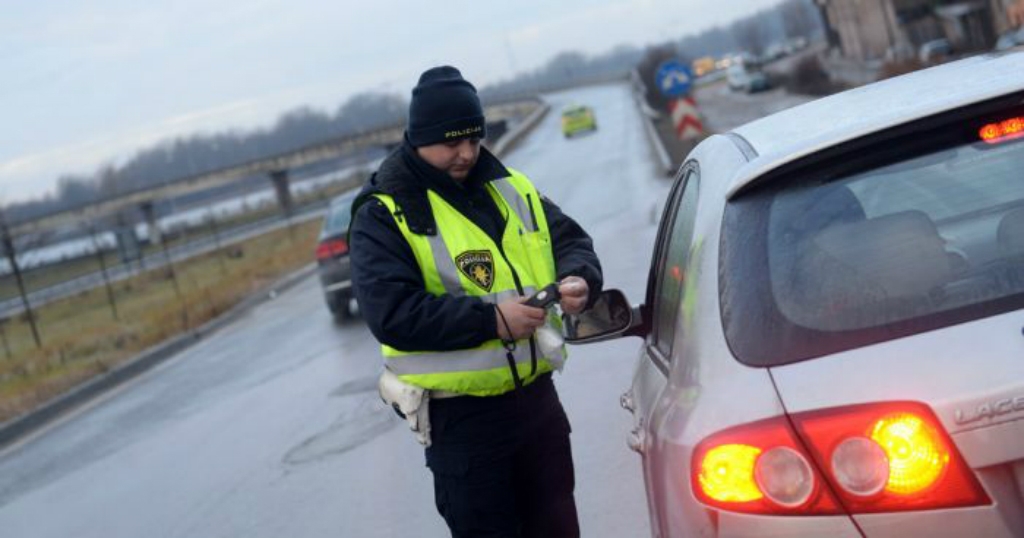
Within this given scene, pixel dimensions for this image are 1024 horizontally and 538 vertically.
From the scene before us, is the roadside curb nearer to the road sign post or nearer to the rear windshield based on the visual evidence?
the road sign post

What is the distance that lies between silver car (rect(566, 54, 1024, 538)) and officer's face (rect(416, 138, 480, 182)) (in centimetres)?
75

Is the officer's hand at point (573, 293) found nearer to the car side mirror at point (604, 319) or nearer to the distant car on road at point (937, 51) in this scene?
the car side mirror at point (604, 319)

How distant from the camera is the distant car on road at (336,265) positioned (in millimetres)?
18672

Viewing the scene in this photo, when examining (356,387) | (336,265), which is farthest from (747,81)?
(356,387)

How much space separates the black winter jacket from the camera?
383 cm

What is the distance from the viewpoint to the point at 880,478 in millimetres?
2684

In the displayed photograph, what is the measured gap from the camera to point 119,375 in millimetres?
18203

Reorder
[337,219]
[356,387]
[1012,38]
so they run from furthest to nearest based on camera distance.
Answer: [1012,38]
[337,219]
[356,387]

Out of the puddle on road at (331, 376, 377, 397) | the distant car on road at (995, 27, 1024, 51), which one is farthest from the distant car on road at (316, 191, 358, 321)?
the distant car on road at (995, 27, 1024, 51)

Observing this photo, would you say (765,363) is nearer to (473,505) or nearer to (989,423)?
(989,423)

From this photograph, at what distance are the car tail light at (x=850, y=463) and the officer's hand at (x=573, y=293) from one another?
1.19 meters

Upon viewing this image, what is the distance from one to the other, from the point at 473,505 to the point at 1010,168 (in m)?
1.65

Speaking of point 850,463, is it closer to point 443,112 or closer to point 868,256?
point 868,256

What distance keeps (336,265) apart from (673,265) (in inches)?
592
